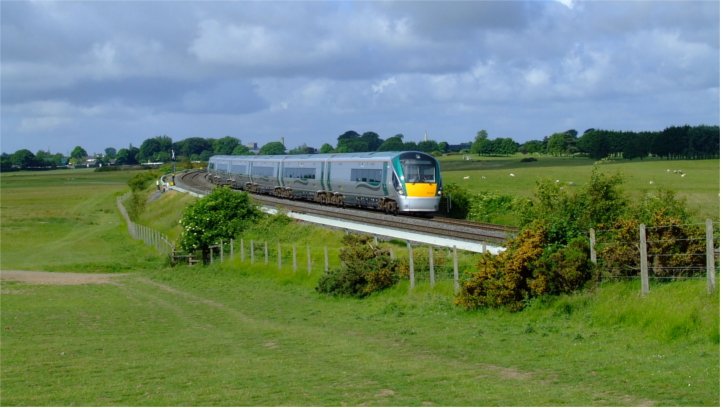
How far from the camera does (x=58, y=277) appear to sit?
42.8m

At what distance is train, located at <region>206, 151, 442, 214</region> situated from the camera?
41500 millimetres

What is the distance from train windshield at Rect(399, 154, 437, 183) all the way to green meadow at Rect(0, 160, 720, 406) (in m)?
12.3

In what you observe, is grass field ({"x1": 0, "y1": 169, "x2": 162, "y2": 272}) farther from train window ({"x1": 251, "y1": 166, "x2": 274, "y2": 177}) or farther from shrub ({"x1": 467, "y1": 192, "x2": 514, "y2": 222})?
shrub ({"x1": 467, "y1": 192, "x2": 514, "y2": 222})

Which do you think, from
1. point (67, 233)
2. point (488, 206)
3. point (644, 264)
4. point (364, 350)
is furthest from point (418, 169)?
point (67, 233)

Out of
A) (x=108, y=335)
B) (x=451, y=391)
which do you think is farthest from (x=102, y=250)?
(x=451, y=391)

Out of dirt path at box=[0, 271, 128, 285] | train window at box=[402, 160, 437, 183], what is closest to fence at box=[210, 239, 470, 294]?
dirt path at box=[0, 271, 128, 285]

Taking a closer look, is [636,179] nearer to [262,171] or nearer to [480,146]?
[262,171]

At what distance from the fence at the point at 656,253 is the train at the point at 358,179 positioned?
22738 mm

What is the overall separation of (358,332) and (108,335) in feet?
18.0

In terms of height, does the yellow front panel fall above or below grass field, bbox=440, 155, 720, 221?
above

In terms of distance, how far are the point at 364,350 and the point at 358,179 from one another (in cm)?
3046

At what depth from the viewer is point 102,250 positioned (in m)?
61.9

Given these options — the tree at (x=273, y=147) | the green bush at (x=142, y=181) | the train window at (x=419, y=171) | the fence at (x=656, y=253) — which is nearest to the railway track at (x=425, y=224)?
the train window at (x=419, y=171)

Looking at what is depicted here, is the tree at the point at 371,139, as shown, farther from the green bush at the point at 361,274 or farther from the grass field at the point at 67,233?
the green bush at the point at 361,274
